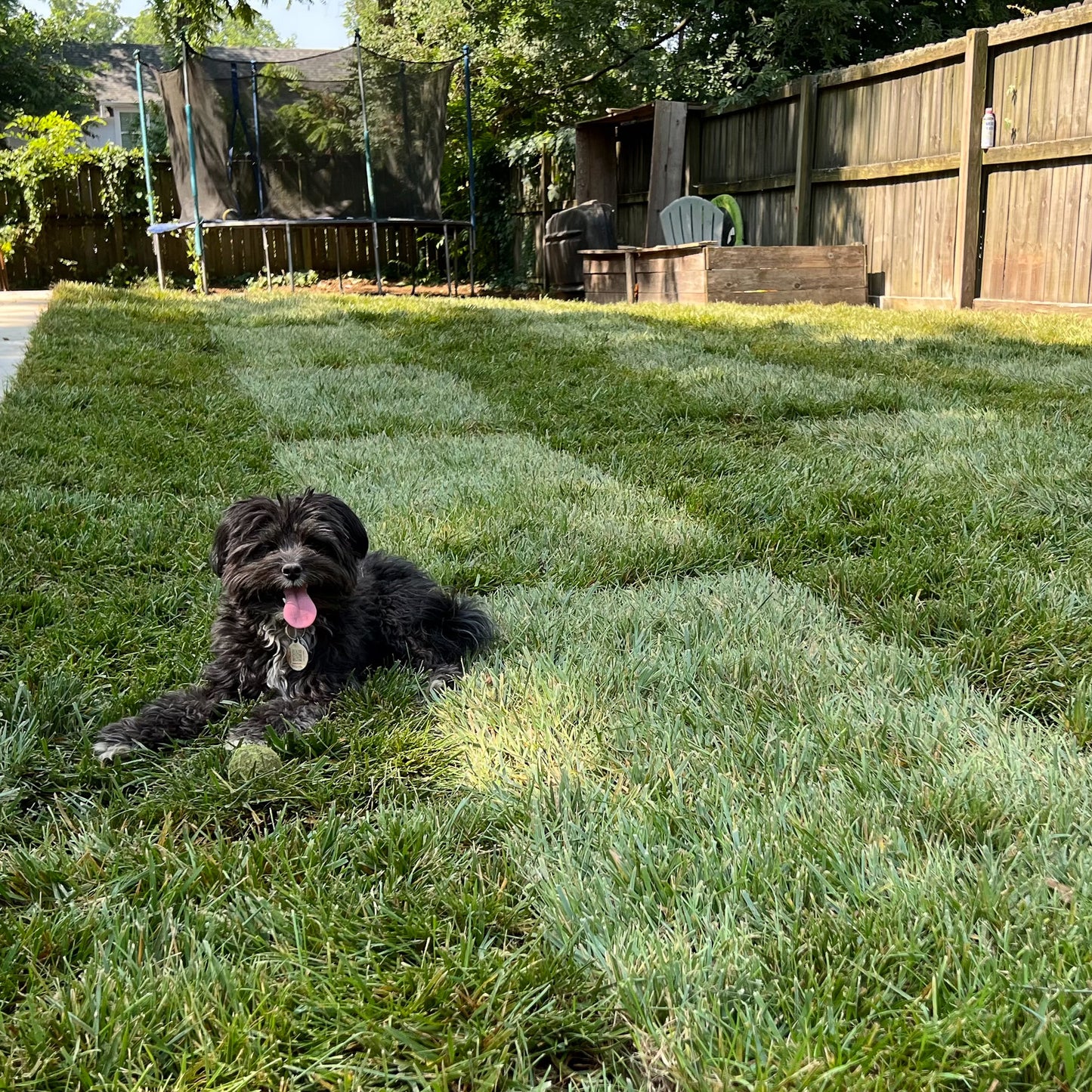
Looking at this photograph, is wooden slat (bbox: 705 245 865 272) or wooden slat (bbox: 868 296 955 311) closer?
wooden slat (bbox: 868 296 955 311)

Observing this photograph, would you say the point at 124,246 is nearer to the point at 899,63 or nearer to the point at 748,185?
the point at 748,185

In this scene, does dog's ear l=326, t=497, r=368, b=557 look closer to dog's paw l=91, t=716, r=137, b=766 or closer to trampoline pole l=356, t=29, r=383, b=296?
dog's paw l=91, t=716, r=137, b=766

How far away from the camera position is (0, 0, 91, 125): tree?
29531 millimetres

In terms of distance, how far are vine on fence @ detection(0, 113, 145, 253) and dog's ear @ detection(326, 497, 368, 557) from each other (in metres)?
19.3

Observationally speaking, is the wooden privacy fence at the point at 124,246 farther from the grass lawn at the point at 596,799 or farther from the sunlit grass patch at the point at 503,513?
the grass lawn at the point at 596,799

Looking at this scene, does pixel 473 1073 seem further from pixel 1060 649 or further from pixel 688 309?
pixel 688 309

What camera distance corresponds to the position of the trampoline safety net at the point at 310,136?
1409 centimetres

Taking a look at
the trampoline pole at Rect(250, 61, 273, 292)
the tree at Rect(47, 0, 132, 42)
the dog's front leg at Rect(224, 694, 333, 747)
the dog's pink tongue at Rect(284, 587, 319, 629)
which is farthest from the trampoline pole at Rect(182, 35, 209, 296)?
the tree at Rect(47, 0, 132, 42)

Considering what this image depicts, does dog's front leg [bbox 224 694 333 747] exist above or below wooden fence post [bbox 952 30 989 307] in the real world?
below

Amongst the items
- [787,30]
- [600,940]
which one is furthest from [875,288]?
[600,940]

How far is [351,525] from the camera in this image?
2.56 m

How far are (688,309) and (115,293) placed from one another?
6552 mm

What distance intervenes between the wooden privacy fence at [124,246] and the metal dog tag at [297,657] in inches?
690

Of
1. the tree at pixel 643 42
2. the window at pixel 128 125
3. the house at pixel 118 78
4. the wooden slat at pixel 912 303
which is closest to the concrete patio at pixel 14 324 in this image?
the wooden slat at pixel 912 303
